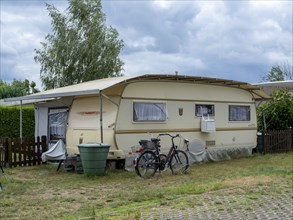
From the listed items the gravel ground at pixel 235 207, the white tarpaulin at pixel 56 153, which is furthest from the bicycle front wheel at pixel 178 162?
the gravel ground at pixel 235 207

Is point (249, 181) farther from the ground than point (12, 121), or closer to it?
closer to it

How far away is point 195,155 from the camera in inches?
553

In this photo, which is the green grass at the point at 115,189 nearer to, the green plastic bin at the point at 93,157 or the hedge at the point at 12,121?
the green plastic bin at the point at 93,157

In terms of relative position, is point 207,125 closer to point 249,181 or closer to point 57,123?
point 249,181

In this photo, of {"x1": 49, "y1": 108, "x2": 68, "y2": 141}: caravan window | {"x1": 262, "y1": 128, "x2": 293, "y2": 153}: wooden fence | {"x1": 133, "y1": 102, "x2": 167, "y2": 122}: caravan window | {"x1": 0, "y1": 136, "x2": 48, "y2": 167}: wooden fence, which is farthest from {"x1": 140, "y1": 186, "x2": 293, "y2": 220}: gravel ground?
{"x1": 262, "y1": 128, "x2": 293, "y2": 153}: wooden fence

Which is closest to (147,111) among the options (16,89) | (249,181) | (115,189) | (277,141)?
(115,189)

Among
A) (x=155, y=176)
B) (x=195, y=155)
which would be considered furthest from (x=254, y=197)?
(x=195, y=155)

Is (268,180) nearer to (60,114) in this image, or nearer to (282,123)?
(60,114)

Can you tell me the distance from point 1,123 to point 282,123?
12639 millimetres

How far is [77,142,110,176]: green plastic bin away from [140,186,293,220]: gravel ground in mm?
3754

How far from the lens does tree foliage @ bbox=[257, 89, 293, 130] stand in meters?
18.5

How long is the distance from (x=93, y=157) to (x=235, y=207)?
483 cm

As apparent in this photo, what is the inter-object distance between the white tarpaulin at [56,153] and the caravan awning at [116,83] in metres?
1.53

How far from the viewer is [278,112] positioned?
18.6 metres
